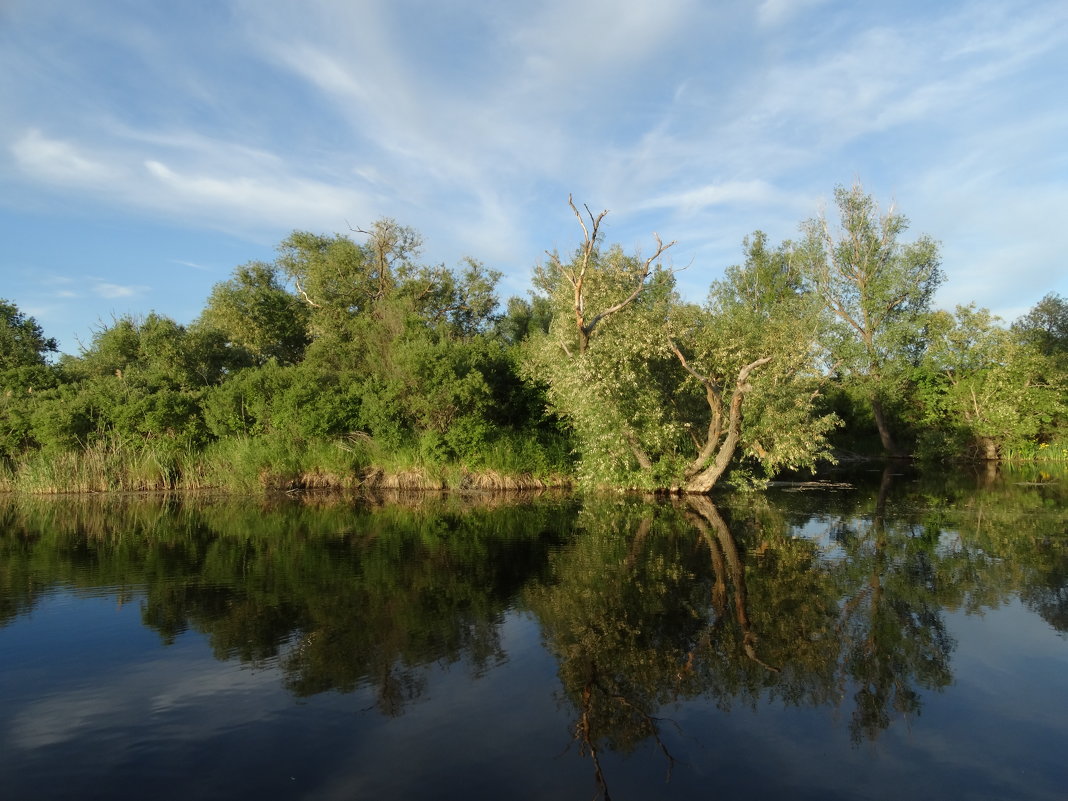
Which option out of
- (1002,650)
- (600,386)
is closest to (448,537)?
(600,386)

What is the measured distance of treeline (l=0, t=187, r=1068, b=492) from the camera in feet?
73.9

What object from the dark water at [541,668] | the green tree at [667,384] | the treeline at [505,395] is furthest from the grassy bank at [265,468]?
the dark water at [541,668]

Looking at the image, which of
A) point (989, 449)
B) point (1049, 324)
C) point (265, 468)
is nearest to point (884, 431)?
point (989, 449)

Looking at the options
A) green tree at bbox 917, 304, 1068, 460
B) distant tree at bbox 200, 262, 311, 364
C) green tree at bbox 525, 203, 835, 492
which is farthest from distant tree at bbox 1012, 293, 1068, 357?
distant tree at bbox 200, 262, 311, 364

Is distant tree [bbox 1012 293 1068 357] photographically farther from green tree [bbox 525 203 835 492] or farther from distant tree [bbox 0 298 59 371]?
distant tree [bbox 0 298 59 371]

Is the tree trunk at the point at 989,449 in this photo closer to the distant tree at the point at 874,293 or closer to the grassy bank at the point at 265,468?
the distant tree at the point at 874,293

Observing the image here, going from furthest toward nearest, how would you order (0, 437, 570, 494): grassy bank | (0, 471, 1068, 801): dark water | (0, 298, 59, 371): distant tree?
(0, 298, 59, 371): distant tree
(0, 437, 570, 494): grassy bank
(0, 471, 1068, 801): dark water

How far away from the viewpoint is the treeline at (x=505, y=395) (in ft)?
73.9

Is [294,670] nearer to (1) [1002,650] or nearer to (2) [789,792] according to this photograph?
(2) [789,792]

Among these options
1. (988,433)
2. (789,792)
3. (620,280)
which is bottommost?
(789,792)

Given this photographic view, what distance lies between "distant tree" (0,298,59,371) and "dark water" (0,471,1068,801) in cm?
2586

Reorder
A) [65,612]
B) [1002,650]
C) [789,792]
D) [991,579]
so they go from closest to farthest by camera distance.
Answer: [789,792] < [1002,650] < [65,612] < [991,579]

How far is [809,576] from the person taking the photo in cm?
1166

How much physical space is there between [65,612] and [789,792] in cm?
1072
